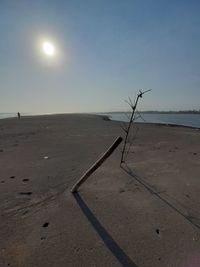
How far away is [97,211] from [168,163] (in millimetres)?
3680

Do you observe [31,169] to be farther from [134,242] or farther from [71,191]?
[134,242]

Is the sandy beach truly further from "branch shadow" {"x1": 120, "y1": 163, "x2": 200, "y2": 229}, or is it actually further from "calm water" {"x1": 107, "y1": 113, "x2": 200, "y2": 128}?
"calm water" {"x1": 107, "y1": 113, "x2": 200, "y2": 128}

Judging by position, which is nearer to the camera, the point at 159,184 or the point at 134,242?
the point at 134,242

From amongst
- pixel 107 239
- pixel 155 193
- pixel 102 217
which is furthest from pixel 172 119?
pixel 107 239

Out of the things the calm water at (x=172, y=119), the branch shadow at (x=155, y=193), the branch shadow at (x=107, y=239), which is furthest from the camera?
the calm water at (x=172, y=119)

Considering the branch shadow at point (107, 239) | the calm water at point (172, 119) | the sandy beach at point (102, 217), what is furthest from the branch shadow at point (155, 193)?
the calm water at point (172, 119)

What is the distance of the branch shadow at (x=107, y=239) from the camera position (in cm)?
242

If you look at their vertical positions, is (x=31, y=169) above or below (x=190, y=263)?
below

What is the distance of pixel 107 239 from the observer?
281 centimetres

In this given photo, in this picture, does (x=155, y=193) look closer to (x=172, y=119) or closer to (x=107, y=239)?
(x=107, y=239)

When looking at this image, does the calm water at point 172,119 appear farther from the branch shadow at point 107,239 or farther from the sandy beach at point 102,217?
the branch shadow at point 107,239

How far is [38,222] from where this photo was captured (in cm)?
323

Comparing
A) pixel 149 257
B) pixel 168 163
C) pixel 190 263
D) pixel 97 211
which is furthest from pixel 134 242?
pixel 168 163

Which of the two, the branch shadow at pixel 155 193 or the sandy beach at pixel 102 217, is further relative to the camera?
the branch shadow at pixel 155 193
